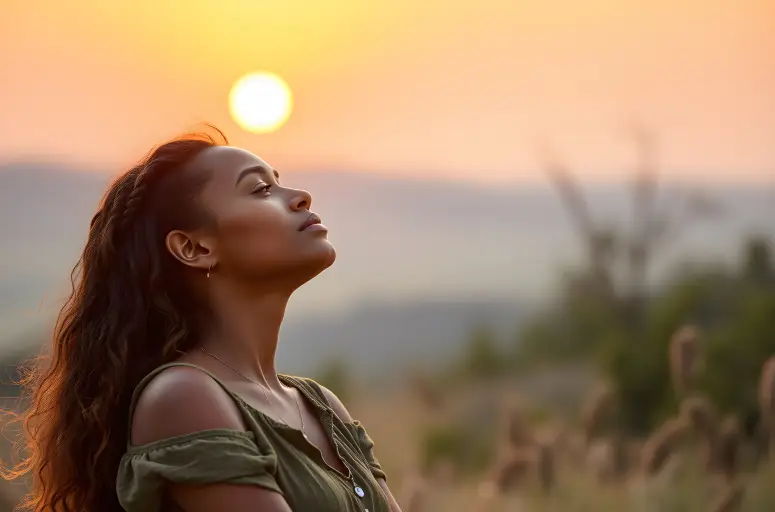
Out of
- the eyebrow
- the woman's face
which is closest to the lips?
the woman's face

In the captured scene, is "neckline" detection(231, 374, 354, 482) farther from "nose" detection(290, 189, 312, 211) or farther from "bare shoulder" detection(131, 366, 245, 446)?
"nose" detection(290, 189, 312, 211)

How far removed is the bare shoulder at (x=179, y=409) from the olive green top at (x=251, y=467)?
0.02 meters

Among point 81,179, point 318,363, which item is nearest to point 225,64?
point 81,179

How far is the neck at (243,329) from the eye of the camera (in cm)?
164

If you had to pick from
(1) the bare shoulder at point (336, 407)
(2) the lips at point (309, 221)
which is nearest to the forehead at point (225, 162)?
(2) the lips at point (309, 221)

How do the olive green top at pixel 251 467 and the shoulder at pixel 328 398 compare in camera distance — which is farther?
the shoulder at pixel 328 398

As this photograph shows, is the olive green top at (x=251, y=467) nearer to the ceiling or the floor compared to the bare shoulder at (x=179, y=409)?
nearer to the floor

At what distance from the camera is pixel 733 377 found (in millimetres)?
4184

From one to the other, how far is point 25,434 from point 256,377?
413mm

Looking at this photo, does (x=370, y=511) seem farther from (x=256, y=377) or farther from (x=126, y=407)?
(x=126, y=407)

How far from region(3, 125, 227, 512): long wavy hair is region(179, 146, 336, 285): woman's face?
0.03 metres

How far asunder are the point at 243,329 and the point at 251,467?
253mm

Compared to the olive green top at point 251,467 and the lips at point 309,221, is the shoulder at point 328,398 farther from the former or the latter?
the lips at point 309,221

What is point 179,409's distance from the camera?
4.88 ft
